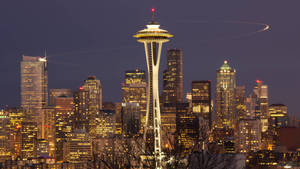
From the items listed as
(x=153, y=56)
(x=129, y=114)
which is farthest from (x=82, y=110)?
(x=153, y=56)

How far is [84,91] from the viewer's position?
626ft

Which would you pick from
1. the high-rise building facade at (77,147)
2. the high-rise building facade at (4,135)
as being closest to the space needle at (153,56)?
the high-rise building facade at (77,147)

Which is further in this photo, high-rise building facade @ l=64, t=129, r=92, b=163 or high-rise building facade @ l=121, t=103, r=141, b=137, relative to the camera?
high-rise building facade @ l=121, t=103, r=141, b=137

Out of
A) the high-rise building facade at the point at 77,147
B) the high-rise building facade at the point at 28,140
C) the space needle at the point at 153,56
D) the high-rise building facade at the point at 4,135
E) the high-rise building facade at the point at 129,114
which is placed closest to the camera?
the space needle at the point at 153,56

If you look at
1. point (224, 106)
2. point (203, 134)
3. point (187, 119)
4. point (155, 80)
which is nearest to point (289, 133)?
point (187, 119)

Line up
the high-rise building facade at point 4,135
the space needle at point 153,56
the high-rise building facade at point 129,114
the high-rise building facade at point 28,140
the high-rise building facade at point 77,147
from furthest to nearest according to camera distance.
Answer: the high-rise building facade at point 129,114
the high-rise building facade at point 28,140
the high-rise building facade at point 4,135
the high-rise building facade at point 77,147
the space needle at point 153,56

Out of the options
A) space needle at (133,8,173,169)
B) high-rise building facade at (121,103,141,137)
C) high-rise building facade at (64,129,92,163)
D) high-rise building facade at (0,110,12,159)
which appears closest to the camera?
space needle at (133,8,173,169)

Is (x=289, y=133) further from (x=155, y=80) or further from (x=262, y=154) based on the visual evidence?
(x=155, y=80)

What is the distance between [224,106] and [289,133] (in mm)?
40787

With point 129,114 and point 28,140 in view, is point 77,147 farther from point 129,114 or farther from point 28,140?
point 129,114

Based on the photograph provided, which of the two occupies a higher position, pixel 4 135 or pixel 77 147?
pixel 4 135

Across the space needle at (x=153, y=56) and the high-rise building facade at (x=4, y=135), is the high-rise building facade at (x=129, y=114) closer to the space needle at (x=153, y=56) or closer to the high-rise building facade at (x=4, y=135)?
the high-rise building facade at (x=4, y=135)

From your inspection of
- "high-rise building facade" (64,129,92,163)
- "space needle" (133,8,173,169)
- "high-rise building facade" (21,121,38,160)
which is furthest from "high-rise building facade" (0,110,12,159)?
"space needle" (133,8,173,169)

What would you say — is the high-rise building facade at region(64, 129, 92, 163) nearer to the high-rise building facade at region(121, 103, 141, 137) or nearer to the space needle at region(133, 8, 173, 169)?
the high-rise building facade at region(121, 103, 141, 137)
